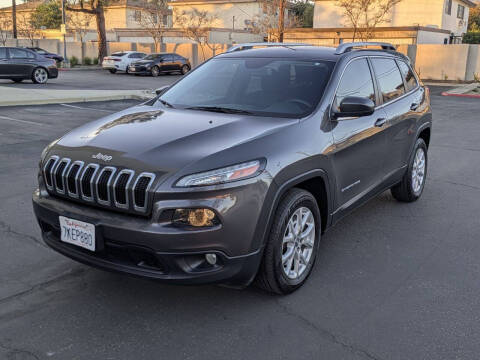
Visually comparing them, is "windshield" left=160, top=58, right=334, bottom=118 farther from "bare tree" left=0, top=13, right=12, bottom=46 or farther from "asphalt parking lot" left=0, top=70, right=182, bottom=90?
"bare tree" left=0, top=13, right=12, bottom=46

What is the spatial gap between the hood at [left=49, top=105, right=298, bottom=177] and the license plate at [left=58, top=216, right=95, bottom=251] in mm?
409

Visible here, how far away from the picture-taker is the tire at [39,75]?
21.1 meters

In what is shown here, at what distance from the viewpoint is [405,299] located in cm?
370

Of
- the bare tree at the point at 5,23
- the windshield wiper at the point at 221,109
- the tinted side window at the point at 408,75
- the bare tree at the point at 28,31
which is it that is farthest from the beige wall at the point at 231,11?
the windshield wiper at the point at 221,109

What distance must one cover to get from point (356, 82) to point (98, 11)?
39.0 m

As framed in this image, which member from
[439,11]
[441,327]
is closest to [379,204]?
[441,327]

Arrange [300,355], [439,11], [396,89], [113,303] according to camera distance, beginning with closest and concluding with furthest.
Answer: [300,355], [113,303], [396,89], [439,11]

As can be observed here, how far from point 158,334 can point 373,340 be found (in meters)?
1.33

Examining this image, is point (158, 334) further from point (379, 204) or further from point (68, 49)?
point (68, 49)

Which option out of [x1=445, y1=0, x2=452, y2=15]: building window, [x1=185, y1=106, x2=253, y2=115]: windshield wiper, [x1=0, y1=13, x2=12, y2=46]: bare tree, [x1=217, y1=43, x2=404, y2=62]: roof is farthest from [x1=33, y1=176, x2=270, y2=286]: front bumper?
[x1=0, y1=13, x2=12, y2=46]: bare tree

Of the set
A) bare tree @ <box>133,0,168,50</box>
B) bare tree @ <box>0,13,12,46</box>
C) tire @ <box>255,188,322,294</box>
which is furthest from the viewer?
bare tree @ <box>0,13,12,46</box>

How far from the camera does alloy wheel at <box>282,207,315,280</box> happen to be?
143 inches

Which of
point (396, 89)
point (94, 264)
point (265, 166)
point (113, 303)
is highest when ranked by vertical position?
point (396, 89)

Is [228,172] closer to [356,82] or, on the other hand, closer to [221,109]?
[221,109]
